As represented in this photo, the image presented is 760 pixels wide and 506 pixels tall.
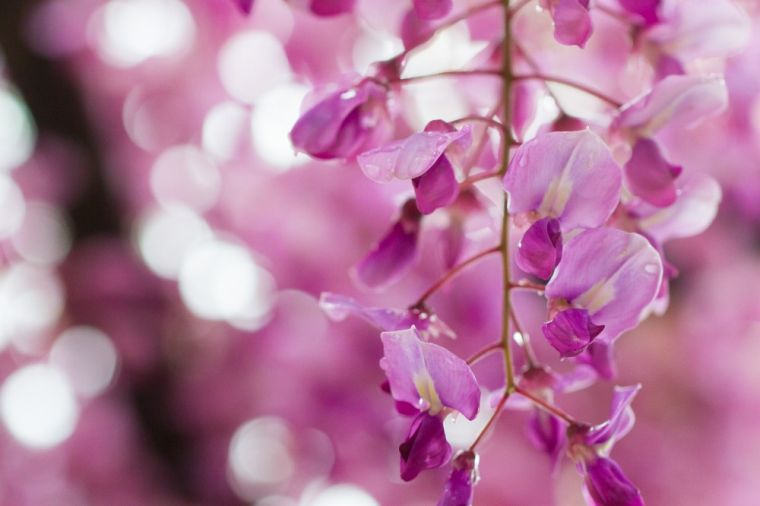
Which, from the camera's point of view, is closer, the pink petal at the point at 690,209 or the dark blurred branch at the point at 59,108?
the pink petal at the point at 690,209

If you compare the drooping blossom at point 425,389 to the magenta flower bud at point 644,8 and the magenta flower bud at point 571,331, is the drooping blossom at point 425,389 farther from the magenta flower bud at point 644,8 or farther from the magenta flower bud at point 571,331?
the magenta flower bud at point 644,8

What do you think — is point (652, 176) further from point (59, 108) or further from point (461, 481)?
point (59, 108)

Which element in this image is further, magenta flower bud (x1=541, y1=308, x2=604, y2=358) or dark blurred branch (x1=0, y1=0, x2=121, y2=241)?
dark blurred branch (x1=0, y1=0, x2=121, y2=241)

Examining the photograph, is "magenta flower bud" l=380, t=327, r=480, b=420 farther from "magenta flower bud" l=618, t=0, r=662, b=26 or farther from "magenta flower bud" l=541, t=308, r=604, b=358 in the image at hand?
"magenta flower bud" l=618, t=0, r=662, b=26

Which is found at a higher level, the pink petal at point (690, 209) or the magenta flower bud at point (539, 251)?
the magenta flower bud at point (539, 251)

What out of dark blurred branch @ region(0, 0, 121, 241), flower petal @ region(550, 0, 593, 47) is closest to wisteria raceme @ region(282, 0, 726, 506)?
flower petal @ region(550, 0, 593, 47)

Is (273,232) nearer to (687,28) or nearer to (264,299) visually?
(264,299)

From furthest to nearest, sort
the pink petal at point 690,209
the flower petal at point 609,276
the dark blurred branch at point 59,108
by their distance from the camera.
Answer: the dark blurred branch at point 59,108
the pink petal at point 690,209
the flower petal at point 609,276

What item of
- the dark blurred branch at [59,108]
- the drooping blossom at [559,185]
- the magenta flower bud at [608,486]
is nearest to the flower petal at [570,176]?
the drooping blossom at [559,185]
